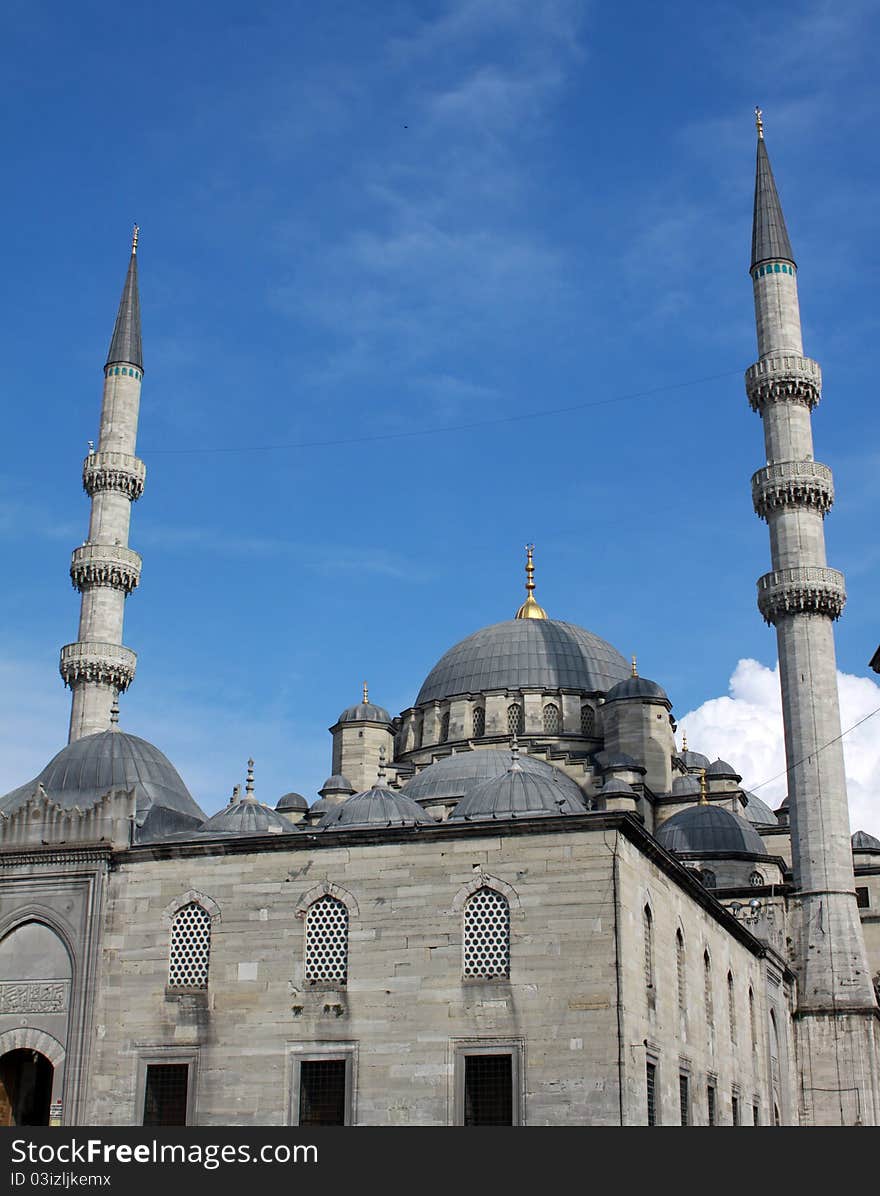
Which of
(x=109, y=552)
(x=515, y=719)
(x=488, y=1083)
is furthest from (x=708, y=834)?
(x=488, y=1083)

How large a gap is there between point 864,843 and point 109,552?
20.6 m

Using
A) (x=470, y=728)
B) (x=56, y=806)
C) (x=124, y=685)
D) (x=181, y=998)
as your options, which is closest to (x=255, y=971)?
(x=181, y=998)

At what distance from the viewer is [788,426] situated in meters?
34.2

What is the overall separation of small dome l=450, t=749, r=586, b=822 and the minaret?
481 inches

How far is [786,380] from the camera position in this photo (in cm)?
3403

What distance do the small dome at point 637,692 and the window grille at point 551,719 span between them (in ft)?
4.78

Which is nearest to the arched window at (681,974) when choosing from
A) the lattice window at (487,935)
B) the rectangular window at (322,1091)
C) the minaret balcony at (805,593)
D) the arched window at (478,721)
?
the lattice window at (487,935)

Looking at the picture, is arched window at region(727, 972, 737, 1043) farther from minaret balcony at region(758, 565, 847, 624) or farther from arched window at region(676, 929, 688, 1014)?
minaret balcony at region(758, 565, 847, 624)

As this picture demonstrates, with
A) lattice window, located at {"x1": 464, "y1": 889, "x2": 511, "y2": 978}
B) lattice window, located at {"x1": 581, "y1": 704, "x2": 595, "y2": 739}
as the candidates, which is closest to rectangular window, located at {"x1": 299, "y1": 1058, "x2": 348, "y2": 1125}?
lattice window, located at {"x1": 464, "y1": 889, "x2": 511, "y2": 978}

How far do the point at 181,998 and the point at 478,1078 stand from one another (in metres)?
4.24

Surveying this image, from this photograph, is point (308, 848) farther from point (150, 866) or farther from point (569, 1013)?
point (569, 1013)

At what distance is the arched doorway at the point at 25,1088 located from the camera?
2020 cm

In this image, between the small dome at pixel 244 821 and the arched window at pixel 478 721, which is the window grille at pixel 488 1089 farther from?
the arched window at pixel 478 721

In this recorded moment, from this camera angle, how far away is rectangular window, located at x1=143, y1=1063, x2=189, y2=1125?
1869cm
